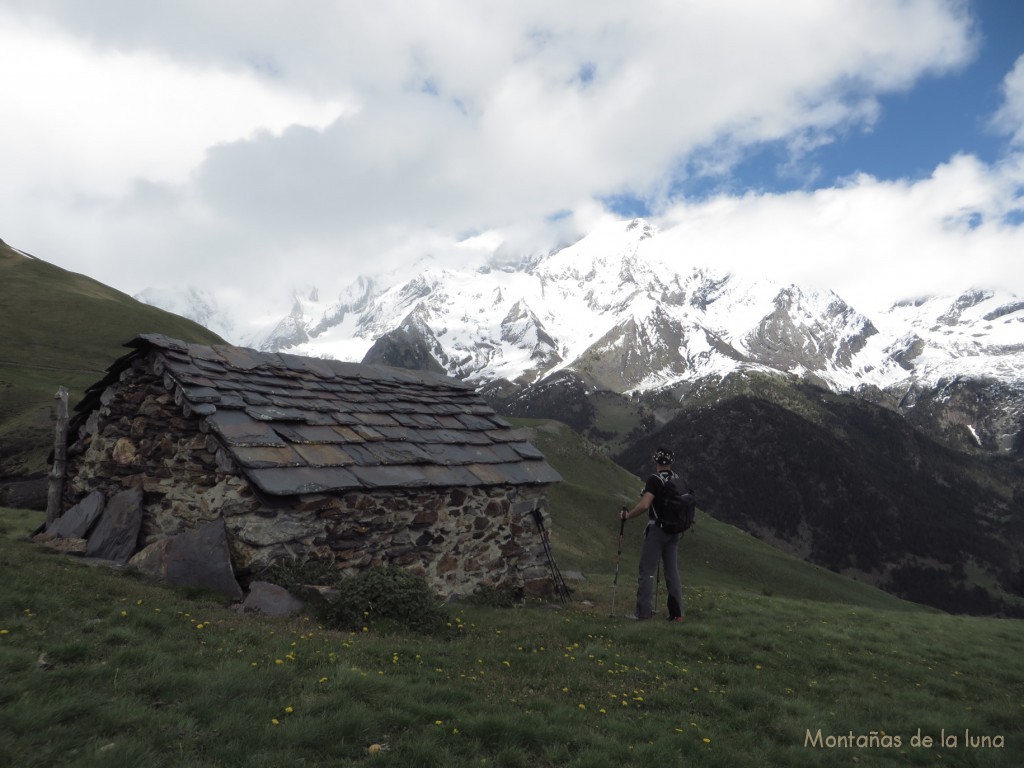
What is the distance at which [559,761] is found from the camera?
5.68m

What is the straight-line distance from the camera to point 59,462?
13.4 meters

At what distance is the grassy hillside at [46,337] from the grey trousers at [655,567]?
31.9 m

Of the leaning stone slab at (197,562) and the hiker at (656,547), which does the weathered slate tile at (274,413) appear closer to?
the leaning stone slab at (197,562)

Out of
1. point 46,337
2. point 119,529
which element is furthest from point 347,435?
point 46,337

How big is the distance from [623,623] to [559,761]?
20.7 ft

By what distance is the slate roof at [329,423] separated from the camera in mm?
10898

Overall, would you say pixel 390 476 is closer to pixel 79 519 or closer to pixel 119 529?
pixel 119 529

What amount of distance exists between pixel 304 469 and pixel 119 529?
413cm

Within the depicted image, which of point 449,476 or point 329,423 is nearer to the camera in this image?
point 329,423

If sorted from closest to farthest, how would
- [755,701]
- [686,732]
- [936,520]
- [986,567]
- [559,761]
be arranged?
[559,761] < [686,732] < [755,701] < [986,567] < [936,520]

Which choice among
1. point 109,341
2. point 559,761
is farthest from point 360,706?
point 109,341

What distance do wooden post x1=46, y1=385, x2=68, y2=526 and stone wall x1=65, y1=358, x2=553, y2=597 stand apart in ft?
0.56

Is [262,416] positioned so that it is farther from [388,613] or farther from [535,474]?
[535,474]

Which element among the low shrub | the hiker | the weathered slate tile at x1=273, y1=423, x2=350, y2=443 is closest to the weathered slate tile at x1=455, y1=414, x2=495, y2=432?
the weathered slate tile at x1=273, y1=423, x2=350, y2=443
